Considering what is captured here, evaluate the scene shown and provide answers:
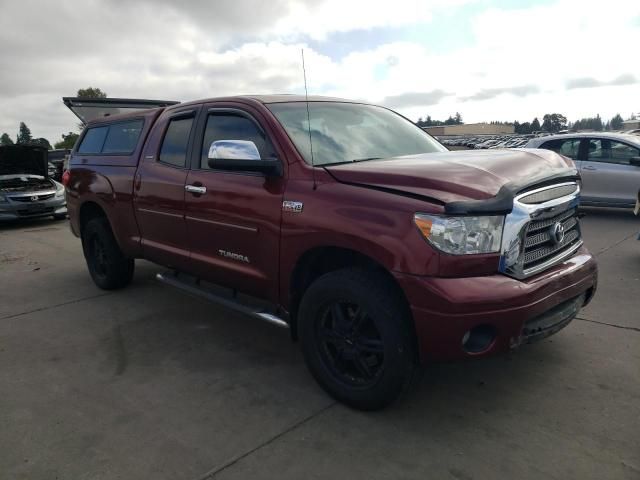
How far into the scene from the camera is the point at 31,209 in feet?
37.3

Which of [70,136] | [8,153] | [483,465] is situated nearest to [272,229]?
[483,465]

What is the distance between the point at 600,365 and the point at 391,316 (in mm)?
1762

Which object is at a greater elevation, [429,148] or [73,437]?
[429,148]

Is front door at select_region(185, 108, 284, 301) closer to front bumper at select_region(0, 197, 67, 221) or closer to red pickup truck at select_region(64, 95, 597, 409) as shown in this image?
red pickup truck at select_region(64, 95, 597, 409)

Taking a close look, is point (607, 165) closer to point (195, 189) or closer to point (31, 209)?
point (195, 189)

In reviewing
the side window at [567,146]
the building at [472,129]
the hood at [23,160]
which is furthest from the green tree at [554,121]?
the hood at [23,160]

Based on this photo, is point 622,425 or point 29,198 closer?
point 622,425

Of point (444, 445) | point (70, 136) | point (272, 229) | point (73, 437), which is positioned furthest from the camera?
point (70, 136)

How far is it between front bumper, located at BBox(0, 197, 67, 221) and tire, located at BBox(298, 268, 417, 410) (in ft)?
32.0

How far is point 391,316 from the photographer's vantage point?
107 inches

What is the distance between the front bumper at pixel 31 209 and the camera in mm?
11078

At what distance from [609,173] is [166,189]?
8.49 meters

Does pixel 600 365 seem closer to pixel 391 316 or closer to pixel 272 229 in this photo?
pixel 391 316

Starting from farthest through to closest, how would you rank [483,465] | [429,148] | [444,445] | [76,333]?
[76,333], [429,148], [444,445], [483,465]
